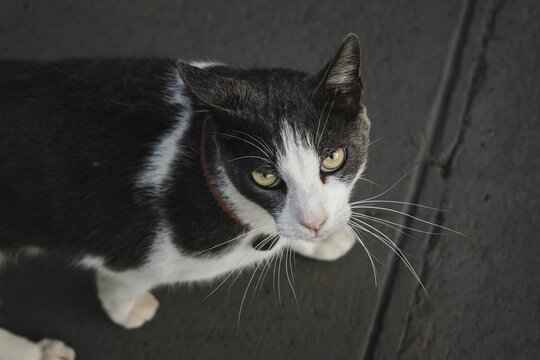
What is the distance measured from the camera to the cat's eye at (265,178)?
1.47 m

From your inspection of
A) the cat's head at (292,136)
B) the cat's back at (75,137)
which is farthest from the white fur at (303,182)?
the cat's back at (75,137)

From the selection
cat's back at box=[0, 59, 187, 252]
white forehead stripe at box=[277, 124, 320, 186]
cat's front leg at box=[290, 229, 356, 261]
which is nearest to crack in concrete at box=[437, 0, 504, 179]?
cat's front leg at box=[290, 229, 356, 261]

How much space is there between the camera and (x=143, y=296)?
2.16 meters

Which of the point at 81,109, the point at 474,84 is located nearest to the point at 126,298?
the point at 81,109

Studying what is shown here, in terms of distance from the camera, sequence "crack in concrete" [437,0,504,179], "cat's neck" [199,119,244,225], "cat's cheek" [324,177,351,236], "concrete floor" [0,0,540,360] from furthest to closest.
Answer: "crack in concrete" [437,0,504,179]
"concrete floor" [0,0,540,360]
"cat's neck" [199,119,244,225]
"cat's cheek" [324,177,351,236]

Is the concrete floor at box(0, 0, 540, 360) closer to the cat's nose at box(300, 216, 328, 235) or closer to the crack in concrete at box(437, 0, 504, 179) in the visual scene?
the crack in concrete at box(437, 0, 504, 179)

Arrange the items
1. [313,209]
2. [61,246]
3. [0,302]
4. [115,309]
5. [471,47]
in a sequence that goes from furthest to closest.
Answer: [471,47]
[0,302]
[115,309]
[61,246]
[313,209]

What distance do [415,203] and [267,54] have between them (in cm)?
105

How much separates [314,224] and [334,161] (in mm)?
195

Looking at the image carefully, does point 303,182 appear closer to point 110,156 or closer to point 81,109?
point 110,156

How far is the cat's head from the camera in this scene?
142cm

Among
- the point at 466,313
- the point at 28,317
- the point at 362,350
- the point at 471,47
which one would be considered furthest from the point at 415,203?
the point at 28,317

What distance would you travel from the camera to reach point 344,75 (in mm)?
1439

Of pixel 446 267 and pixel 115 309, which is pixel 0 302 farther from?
pixel 446 267
